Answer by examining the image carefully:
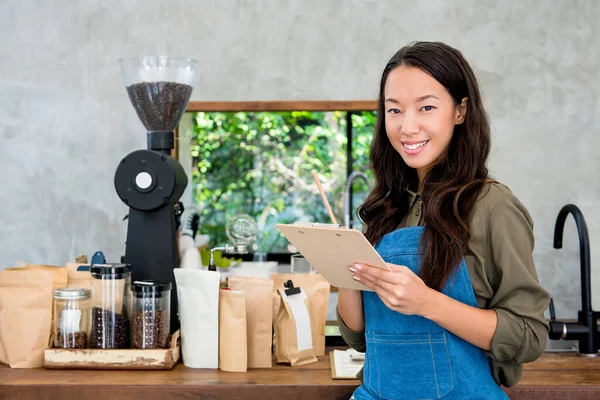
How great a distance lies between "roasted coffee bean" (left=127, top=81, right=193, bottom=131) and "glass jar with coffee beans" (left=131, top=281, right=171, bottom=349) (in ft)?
2.21

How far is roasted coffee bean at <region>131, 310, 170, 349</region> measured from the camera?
7.50 ft

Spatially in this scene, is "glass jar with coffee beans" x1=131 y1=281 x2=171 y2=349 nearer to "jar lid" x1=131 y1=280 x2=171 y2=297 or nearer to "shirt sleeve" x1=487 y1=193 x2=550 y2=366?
"jar lid" x1=131 y1=280 x2=171 y2=297

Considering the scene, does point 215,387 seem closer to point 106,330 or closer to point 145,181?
point 106,330

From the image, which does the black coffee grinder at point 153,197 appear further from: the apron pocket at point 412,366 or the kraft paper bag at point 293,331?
the apron pocket at point 412,366

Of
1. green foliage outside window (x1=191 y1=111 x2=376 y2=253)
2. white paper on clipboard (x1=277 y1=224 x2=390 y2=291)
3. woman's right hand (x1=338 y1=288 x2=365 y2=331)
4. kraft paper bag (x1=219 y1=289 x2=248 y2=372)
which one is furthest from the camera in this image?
green foliage outside window (x1=191 y1=111 x2=376 y2=253)

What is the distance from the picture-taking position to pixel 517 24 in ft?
12.1

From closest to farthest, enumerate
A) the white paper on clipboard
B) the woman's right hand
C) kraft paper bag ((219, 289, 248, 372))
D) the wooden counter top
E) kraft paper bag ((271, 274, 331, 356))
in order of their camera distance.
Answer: the white paper on clipboard
the woman's right hand
the wooden counter top
kraft paper bag ((219, 289, 248, 372))
kraft paper bag ((271, 274, 331, 356))

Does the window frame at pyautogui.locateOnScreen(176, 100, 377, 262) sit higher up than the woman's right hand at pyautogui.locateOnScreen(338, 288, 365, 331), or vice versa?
the window frame at pyautogui.locateOnScreen(176, 100, 377, 262)

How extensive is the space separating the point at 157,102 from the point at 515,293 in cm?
164

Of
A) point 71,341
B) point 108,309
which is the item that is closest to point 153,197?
point 108,309

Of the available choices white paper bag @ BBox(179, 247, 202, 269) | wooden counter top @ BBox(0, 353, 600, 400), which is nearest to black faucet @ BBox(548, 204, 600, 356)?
wooden counter top @ BBox(0, 353, 600, 400)

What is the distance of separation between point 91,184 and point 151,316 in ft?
5.69

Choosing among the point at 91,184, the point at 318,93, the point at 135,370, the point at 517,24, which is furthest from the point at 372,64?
the point at 135,370

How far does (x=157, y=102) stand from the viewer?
8.80ft
